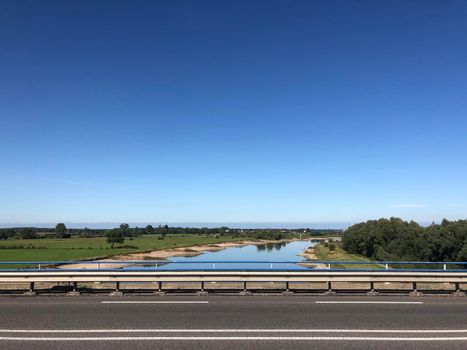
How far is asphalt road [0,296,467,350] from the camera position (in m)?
7.64

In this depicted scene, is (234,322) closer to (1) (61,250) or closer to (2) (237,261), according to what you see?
(2) (237,261)

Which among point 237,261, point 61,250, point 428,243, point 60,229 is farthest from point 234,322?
point 60,229

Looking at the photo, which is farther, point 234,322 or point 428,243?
point 428,243


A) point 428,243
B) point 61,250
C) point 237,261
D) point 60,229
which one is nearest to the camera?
point 237,261

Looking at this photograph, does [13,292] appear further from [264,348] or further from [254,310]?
[264,348]

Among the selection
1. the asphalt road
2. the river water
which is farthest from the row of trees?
the asphalt road

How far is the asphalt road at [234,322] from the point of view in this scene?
25.1 ft

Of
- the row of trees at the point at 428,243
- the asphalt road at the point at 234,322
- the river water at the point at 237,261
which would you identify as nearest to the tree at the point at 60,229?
the river water at the point at 237,261

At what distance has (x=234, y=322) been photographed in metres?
9.31

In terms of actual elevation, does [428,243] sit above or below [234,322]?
below

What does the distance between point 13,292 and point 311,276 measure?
1076cm

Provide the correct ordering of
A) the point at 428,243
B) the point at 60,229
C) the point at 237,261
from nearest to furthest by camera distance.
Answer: the point at 237,261 < the point at 428,243 < the point at 60,229

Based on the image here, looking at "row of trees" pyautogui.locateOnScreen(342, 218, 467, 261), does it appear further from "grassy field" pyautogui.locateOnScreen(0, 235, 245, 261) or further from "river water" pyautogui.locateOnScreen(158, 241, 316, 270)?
"grassy field" pyautogui.locateOnScreen(0, 235, 245, 261)

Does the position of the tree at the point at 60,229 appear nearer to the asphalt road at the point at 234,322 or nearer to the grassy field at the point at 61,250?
the grassy field at the point at 61,250
